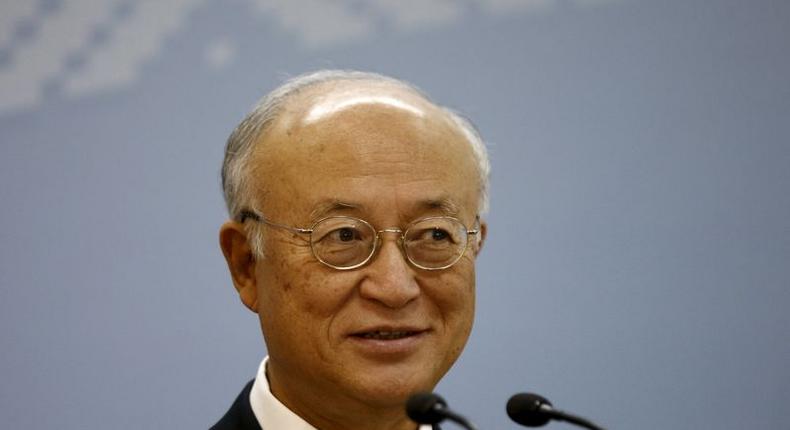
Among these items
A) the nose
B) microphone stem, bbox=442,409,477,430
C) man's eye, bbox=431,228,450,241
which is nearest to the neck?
the nose

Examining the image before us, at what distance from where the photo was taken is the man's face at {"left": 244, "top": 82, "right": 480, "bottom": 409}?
2186 mm

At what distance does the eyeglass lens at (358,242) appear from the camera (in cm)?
220

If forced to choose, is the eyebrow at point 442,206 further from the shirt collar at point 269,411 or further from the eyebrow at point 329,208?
the shirt collar at point 269,411

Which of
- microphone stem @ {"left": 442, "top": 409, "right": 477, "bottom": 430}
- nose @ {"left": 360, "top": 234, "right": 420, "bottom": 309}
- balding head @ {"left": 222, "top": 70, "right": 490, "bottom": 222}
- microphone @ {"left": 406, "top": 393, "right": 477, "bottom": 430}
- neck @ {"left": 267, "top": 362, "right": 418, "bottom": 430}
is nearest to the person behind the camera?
microphone stem @ {"left": 442, "top": 409, "right": 477, "bottom": 430}

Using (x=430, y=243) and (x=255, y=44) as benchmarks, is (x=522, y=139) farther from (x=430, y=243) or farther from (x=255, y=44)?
(x=430, y=243)

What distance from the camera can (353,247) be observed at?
2201 mm

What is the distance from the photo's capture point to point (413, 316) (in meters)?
2.21

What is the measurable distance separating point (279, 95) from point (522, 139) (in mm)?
1266

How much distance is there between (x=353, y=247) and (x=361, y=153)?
0.61ft

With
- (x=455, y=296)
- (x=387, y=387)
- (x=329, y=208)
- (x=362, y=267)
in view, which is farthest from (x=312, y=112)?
(x=387, y=387)

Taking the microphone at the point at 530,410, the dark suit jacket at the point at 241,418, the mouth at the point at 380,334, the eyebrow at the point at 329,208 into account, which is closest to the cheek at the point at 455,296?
the mouth at the point at 380,334

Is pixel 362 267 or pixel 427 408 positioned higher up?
pixel 362 267

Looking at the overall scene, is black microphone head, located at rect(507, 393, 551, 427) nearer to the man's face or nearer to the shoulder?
the man's face

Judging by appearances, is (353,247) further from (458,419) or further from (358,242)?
(458,419)
